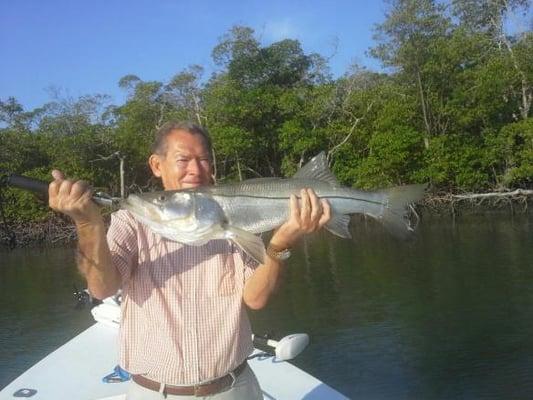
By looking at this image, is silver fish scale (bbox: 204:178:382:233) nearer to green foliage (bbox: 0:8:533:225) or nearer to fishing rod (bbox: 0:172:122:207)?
fishing rod (bbox: 0:172:122:207)

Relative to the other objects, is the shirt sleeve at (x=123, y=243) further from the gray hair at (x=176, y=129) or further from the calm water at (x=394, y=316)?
the calm water at (x=394, y=316)

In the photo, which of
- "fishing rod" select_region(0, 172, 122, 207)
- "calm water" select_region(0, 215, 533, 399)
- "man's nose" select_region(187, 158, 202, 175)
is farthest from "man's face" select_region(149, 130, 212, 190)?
"calm water" select_region(0, 215, 533, 399)

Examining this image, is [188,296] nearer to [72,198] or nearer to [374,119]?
[72,198]

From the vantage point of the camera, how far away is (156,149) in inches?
Result: 110

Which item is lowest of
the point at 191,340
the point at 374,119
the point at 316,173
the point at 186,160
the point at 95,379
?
the point at 95,379

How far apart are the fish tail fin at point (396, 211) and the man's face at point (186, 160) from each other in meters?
0.88

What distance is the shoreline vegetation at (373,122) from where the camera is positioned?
3228 cm

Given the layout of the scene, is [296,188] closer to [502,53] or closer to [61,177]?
[61,177]

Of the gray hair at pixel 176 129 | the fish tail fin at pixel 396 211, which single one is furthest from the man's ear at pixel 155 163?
the fish tail fin at pixel 396 211

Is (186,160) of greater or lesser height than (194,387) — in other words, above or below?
above

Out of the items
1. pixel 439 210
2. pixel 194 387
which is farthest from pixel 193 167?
pixel 439 210

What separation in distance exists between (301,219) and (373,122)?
3318 centimetres

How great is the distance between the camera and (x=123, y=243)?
8.58 ft

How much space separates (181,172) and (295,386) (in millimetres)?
2558
